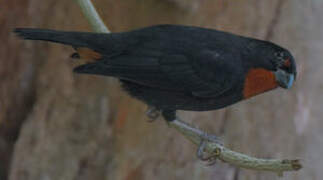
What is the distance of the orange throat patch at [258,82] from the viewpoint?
12.6 feet

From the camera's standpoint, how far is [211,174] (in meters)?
5.12

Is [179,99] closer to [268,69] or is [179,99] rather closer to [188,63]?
[188,63]

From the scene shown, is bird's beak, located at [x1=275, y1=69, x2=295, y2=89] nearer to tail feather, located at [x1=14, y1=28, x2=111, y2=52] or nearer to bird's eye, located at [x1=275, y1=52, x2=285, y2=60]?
bird's eye, located at [x1=275, y1=52, x2=285, y2=60]

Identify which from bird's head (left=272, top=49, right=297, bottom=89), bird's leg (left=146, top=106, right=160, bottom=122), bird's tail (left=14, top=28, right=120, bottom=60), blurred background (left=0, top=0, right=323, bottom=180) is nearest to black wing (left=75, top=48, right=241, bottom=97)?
bird's tail (left=14, top=28, right=120, bottom=60)

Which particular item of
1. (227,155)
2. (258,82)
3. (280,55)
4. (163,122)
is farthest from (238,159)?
(163,122)

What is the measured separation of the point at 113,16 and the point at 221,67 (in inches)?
61.7

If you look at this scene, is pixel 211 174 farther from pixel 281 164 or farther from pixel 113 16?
pixel 281 164

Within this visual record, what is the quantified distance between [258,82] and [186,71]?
445 mm

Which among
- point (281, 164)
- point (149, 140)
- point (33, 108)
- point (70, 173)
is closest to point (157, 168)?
point (149, 140)

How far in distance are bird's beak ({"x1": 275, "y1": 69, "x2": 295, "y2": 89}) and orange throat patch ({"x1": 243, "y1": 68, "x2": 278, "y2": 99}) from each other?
0.03m

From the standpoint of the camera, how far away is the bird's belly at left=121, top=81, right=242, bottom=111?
3.94m

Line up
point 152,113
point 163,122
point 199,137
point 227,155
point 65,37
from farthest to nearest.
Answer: point 163,122 < point 152,113 < point 199,137 < point 65,37 < point 227,155

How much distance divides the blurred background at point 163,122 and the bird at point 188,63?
41.2 inches

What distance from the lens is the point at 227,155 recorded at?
11.6 ft
